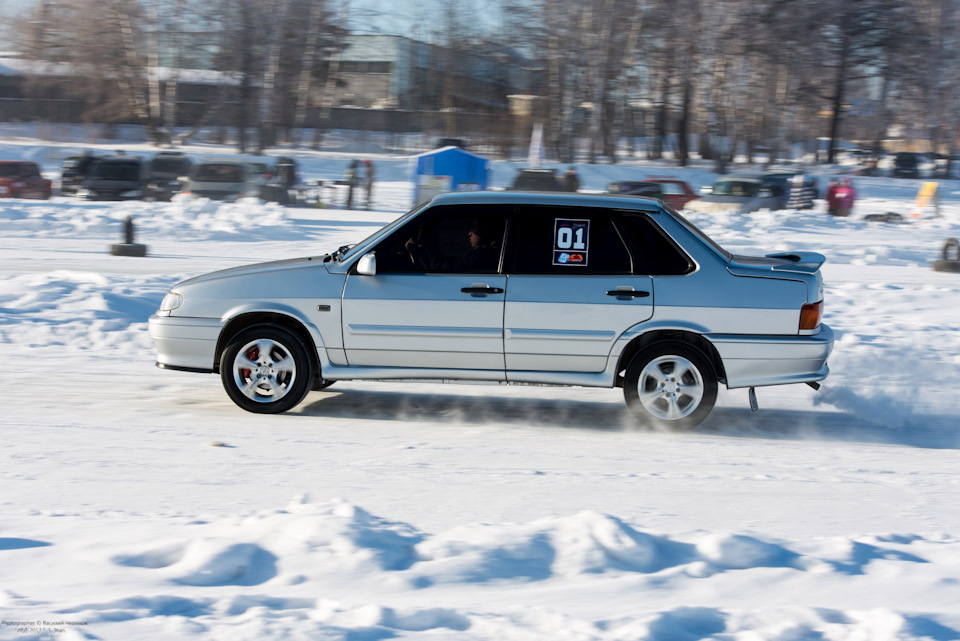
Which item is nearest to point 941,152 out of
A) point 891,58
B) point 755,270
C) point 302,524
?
point 891,58

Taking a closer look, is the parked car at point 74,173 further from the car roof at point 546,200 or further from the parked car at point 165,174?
the car roof at point 546,200

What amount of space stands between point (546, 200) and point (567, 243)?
0.33 metres

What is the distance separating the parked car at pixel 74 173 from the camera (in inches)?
1124

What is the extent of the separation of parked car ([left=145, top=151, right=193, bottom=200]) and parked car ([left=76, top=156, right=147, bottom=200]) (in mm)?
299

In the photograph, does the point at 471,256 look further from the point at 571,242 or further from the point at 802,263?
the point at 802,263

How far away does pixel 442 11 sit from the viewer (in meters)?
50.4

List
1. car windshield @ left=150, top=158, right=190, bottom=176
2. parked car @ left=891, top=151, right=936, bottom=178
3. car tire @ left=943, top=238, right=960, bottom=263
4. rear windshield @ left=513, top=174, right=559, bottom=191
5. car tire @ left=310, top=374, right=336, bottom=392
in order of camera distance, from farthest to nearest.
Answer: parked car @ left=891, top=151, right=936, bottom=178 < car windshield @ left=150, top=158, right=190, bottom=176 < rear windshield @ left=513, top=174, right=559, bottom=191 < car tire @ left=943, top=238, right=960, bottom=263 < car tire @ left=310, top=374, right=336, bottom=392

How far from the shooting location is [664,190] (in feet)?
92.7

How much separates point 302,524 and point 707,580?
180 cm

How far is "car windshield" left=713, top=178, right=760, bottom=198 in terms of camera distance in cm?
2762

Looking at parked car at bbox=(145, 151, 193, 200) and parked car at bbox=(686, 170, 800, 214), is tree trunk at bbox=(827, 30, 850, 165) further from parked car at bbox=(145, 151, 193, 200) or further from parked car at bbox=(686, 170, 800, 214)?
parked car at bbox=(145, 151, 193, 200)

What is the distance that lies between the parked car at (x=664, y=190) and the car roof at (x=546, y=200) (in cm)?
2081

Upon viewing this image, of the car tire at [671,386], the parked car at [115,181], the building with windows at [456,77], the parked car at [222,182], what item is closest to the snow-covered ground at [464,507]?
the car tire at [671,386]

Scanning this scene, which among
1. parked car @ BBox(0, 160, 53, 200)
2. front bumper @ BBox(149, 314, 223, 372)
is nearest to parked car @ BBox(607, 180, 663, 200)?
parked car @ BBox(0, 160, 53, 200)
